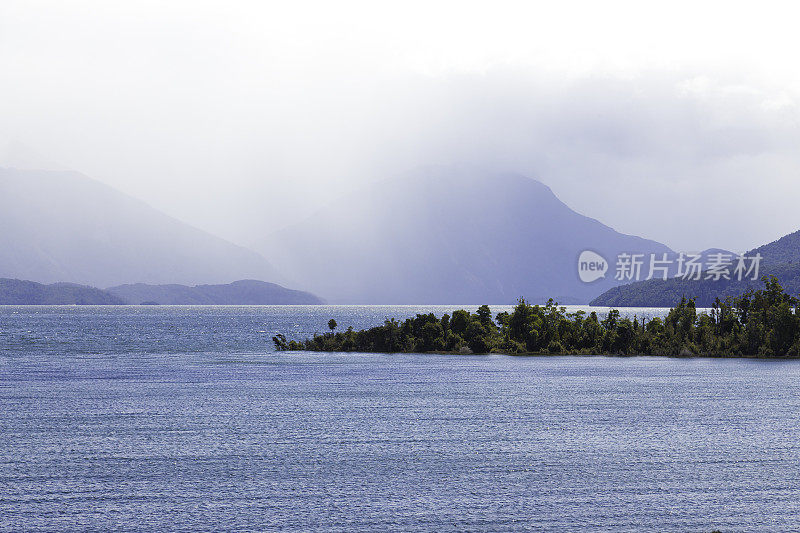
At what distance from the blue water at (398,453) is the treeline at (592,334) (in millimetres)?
47746

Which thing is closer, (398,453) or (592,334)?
(398,453)

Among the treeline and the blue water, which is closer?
the blue water

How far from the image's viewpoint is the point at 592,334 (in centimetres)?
16550

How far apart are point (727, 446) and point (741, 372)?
69472mm

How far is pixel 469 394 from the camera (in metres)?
91.2

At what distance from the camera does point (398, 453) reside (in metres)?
54.5

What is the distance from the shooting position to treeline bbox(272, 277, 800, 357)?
15638 cm

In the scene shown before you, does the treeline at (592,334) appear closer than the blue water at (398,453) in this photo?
No

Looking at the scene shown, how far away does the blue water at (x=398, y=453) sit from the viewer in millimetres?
39250

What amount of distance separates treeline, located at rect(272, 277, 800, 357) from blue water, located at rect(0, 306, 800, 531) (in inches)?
1880

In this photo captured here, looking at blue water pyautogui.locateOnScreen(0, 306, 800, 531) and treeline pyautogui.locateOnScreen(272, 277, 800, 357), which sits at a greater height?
treeline pyautogui.locateOnScreen(272, 277, 800, 357)

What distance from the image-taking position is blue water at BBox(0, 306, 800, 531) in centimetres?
3925

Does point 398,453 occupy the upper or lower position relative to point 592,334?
lower

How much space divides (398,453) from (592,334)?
118m
